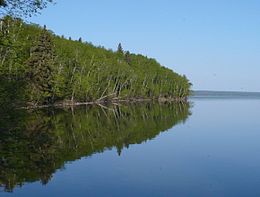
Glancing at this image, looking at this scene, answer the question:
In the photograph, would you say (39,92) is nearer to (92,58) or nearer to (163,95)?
(92,58)

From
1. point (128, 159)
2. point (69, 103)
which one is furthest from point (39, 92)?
point (128, 159)

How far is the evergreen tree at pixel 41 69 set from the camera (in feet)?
197

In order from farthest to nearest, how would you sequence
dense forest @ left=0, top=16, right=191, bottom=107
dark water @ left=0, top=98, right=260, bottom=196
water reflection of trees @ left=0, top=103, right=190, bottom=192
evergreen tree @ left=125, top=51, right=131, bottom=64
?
evergreen tree @ left=125, top=51, right=131, bottom=64, dense forest @ left=0, top=16, right=191, bottom=107, water reflection of trees @ left=0, top=103, right=190, bottom=192, dark water @ left=0, top=98, right=260, bottom=196

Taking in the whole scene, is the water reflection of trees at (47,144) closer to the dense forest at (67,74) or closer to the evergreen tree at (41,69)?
the dense forest at (67,74)

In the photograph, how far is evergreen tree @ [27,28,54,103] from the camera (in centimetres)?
5994

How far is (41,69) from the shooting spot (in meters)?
61.1

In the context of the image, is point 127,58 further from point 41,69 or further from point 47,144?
point 47,144

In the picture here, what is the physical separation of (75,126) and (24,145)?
555 inches

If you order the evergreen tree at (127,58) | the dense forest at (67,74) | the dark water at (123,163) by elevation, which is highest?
the evergreen tree at (127,58)

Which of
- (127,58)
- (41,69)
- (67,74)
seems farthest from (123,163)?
(127,58)

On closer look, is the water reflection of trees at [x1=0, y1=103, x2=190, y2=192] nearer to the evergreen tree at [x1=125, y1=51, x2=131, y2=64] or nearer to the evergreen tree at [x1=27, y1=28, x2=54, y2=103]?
the evergreen tree at [x1=27, y1=28, x2=54, y2=103]

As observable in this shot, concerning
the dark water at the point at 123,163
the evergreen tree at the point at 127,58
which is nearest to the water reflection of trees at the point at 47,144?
the dark water at the point at 123,163

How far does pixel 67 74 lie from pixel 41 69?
48.3ft

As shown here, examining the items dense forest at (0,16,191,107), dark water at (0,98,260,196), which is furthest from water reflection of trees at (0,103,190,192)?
dense forest at (0,16,191,107)
